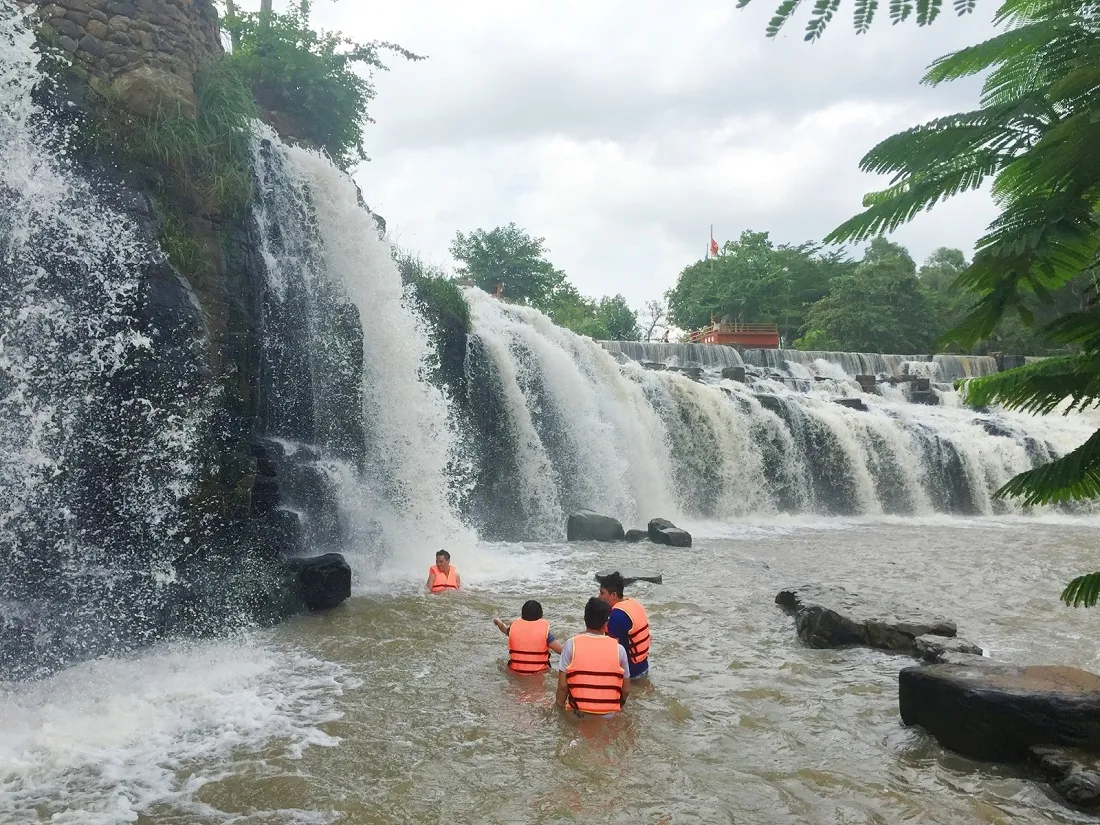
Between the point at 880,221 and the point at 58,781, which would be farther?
the point at 58,781

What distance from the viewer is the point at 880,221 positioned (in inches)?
75.8

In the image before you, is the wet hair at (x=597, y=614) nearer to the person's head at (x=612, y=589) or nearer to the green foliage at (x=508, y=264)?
the person's head at (x=612, y=589)

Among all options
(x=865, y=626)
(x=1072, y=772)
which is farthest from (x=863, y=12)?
(x=865, y=626)

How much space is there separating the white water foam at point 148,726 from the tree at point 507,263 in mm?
33014

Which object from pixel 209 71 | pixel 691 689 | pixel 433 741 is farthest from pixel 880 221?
pixel 209 71

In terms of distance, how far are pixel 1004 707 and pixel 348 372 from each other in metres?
9.97

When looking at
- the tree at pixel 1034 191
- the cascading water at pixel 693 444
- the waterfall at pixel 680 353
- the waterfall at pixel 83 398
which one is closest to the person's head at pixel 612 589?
the tree at pixel 1034 191

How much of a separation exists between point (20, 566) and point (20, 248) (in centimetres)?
299

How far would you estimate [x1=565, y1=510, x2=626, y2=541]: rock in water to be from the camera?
13.9m

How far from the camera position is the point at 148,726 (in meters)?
5.14

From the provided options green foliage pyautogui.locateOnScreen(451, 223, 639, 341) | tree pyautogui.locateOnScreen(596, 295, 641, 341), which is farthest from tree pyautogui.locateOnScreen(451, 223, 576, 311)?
tree pyautogui.locateOnScreen(596, 295, 641, 341)

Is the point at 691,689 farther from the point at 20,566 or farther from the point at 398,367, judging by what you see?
the point at 398,367

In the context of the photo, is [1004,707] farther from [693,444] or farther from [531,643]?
[693,444]

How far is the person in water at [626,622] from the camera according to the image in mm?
5793
